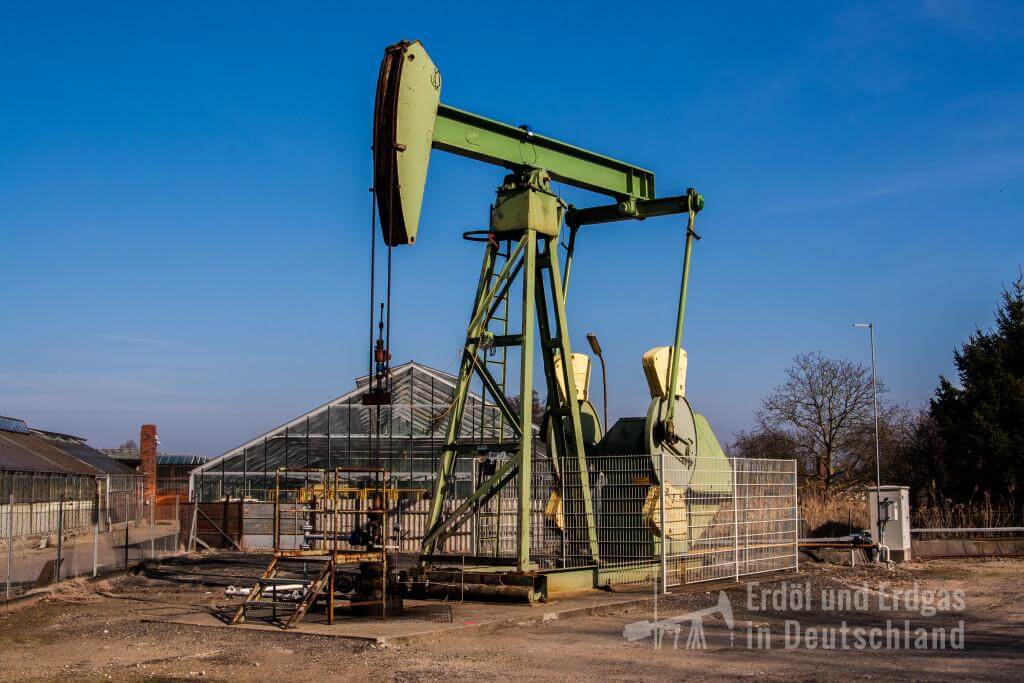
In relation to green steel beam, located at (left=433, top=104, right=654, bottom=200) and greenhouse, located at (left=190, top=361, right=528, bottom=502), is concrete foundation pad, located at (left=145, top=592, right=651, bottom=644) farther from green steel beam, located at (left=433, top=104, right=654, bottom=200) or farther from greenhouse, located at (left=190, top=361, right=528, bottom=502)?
greenhouse, located at (left=190, top=361, right=528, bottom=502)

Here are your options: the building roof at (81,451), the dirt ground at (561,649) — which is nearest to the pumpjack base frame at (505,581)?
the dirt ground at (561,649)

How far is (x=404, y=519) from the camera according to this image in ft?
90.5

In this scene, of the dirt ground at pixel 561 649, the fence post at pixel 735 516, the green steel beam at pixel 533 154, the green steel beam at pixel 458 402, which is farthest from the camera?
the fence post at pixel 735 516

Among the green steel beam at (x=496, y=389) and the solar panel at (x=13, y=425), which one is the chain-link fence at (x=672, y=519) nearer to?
the green steel beam at (x=496, y=389)

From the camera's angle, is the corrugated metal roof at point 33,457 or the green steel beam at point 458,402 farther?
the corrugated metal roof at point 33,457

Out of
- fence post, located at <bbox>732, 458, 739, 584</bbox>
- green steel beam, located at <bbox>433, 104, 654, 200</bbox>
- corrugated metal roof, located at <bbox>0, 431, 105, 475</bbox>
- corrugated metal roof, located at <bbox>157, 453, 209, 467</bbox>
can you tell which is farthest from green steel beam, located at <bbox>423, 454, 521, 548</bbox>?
corrugated metal roof, located at <bbox>157, 453, 209, 467</bbox>

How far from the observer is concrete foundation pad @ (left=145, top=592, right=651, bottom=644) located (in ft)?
34.0

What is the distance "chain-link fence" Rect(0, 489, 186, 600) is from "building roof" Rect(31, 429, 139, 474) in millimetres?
16169

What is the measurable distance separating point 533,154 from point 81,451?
4179 centimetres

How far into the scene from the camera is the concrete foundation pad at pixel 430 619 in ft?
34.0

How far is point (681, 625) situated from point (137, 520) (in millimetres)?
16918

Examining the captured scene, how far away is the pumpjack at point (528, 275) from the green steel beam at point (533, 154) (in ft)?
0.06

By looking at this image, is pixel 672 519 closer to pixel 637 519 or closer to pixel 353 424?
pixel 637 519

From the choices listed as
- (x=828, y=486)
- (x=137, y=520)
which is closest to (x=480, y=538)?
(x=137, y=520)
